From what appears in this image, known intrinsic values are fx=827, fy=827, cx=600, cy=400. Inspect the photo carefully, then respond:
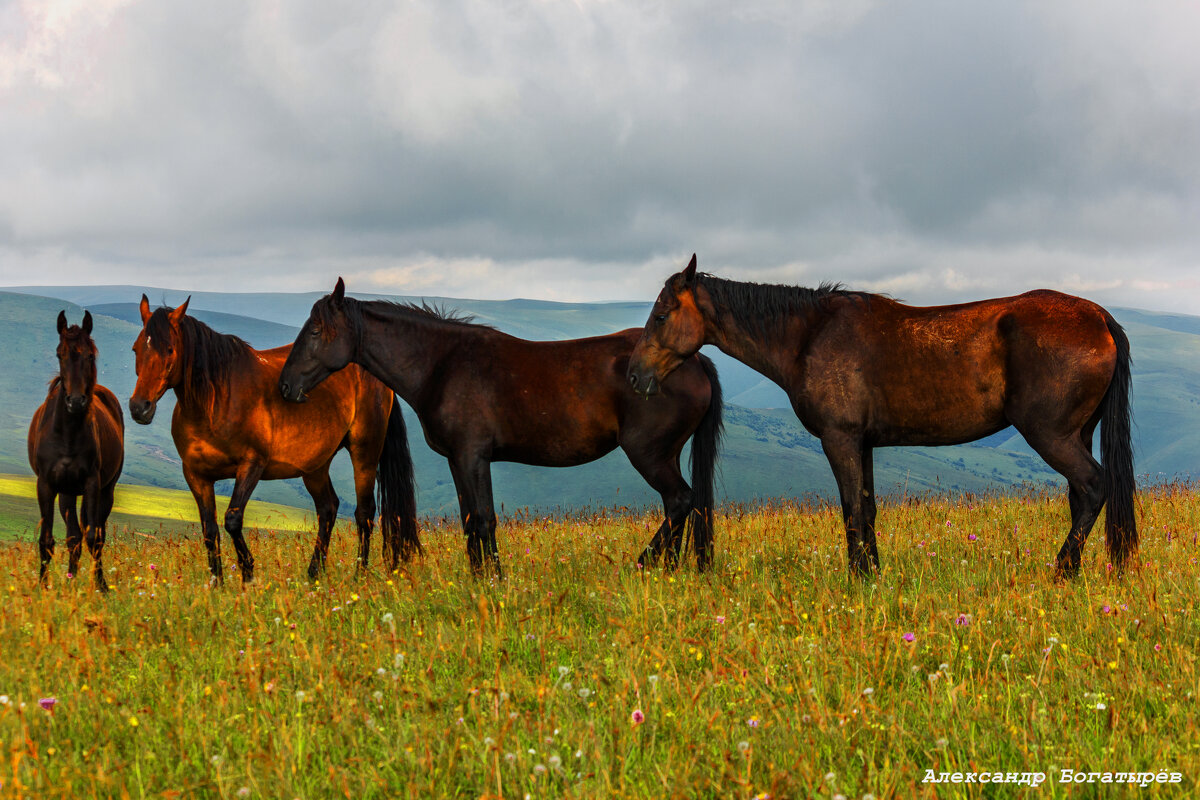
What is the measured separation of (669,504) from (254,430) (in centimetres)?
454

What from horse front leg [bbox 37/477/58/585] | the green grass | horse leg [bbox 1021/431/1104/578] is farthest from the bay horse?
the green grass

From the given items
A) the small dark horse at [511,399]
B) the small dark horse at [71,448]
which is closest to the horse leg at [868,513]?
the small dark horse at [511,399]

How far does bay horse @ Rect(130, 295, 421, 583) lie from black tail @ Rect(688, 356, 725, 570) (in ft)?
11.3

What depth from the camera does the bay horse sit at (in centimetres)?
828

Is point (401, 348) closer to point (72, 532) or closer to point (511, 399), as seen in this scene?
point (511, 399)

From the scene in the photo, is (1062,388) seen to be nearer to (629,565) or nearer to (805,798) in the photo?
(629,565)

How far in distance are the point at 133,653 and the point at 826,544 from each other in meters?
6.83

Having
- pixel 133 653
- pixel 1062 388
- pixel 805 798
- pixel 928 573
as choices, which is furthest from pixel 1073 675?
pixel 133 653

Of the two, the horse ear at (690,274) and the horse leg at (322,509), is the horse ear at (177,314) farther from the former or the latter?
the horse ear at (690,274)

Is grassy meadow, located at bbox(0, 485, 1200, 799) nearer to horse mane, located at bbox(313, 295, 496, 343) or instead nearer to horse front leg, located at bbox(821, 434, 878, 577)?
horse front leg, located at bbox(821, 434, 878, 577)

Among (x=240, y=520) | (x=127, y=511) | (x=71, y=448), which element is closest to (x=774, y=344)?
(x=240, y=520)

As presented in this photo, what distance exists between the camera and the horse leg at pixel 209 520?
8.56 m

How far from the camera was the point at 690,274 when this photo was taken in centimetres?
803

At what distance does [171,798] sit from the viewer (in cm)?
343
